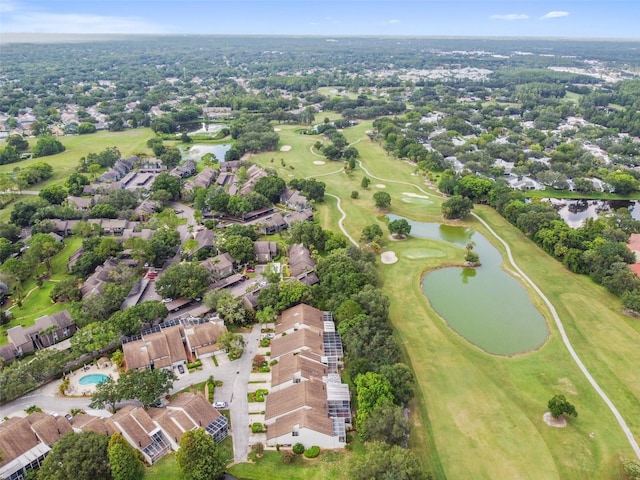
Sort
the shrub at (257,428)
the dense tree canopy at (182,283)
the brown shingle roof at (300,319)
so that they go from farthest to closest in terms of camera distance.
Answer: the dense tree canopy at (182,283) < the brown shingle roof at (300,319) < the shrub at (257,428)

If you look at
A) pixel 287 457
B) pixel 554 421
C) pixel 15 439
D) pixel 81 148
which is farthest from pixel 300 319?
pixel 81 148

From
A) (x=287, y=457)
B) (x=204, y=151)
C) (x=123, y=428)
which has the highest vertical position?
(x=204, y=151)

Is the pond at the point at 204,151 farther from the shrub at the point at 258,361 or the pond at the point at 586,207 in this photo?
the pond at the point at 586,207

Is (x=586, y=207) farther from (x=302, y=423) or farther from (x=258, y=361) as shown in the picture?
(x=302, y=423)

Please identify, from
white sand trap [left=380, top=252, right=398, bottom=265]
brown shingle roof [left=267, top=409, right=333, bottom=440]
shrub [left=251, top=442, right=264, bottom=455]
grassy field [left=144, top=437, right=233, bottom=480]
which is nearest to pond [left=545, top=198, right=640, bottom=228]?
white sand trap [left=380, top=252, right=398, bottom=265]

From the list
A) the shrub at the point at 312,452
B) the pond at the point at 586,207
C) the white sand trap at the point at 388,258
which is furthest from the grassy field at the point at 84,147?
the pond at the point at 586,207

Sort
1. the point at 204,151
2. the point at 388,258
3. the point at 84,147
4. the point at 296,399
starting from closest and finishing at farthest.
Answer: the point at 296,399, the point at 388,258, the point at 84,147, the point at 204,151

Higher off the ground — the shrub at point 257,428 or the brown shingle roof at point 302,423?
the brown shingle roof at point 302,423
